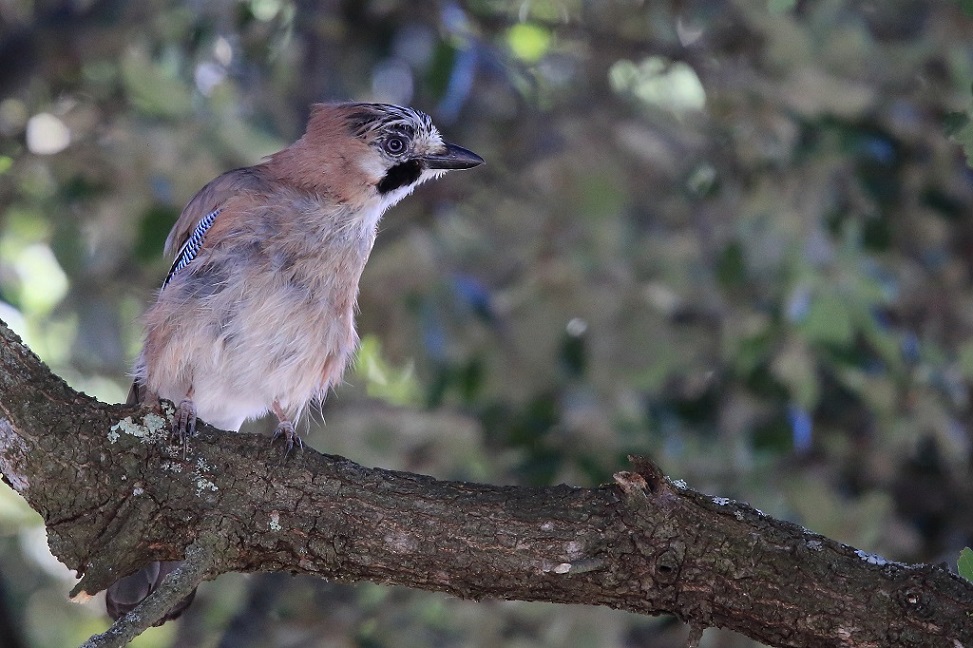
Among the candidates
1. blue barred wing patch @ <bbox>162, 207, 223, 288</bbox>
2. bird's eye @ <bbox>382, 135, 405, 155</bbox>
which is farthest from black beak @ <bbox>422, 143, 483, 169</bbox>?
blue barred wing patch @ <bbox>162, 207, 223, 288</bbox>

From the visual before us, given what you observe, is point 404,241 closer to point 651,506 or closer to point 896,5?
point 651,506

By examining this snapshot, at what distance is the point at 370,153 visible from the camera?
472 cm

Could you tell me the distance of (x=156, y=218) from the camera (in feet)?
15.3

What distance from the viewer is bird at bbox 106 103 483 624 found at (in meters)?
4.12

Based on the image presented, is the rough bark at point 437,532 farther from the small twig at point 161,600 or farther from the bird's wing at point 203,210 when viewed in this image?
the bird's wing at point 203,210

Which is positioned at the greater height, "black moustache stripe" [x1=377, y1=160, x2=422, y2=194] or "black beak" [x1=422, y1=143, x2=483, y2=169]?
"black beak" [x1=422, y1=143, x2=483, y2=169]

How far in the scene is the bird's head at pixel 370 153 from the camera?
4.61m

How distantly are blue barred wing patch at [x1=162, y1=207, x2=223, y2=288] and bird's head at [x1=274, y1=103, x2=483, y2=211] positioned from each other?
1.31 feet

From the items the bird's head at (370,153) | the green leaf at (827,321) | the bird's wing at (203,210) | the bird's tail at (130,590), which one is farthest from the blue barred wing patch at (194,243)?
the green leaf at (827,321)

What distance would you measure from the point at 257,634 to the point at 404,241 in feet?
6.31

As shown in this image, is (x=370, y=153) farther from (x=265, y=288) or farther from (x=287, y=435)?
(x=287, y=435)

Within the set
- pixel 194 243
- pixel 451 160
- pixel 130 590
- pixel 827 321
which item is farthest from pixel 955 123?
pixel 130 590

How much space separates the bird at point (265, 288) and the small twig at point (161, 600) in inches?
37.0

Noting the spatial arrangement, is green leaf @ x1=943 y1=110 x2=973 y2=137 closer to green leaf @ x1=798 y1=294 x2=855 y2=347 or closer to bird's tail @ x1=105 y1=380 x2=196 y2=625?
green leaf @ x1=798 y1=294 x2=855 y2=347
